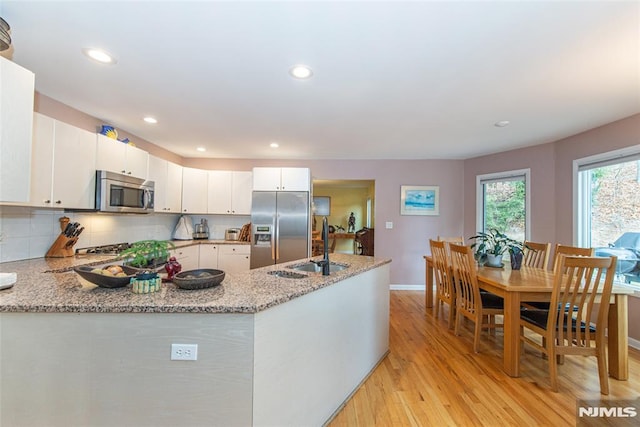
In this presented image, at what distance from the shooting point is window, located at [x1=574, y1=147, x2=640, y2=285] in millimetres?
2932

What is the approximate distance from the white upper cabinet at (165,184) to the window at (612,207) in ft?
18.1

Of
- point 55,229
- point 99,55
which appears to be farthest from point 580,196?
point 55,229

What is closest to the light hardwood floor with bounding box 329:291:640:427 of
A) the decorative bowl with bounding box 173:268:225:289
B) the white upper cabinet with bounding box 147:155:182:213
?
the decorative bowl with bounding box 173:268:225:289

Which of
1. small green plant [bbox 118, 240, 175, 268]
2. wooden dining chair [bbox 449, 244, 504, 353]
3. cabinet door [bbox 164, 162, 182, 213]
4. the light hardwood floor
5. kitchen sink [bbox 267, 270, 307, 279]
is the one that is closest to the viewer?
small green plant [bbox 118, 240, 175, 268]

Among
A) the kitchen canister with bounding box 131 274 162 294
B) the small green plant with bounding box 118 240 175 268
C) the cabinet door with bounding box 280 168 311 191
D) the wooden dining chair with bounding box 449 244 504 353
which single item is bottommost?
the wooden dining chair with bounding box 449 244 504 353

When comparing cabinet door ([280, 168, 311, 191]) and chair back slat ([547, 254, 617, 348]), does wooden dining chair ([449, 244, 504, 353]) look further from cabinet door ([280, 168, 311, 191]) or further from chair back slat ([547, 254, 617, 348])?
cabinet door ([280, 168, 311, 191])

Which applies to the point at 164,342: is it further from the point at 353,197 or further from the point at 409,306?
the point at 353,197

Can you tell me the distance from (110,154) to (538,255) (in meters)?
5.01

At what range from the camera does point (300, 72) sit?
80.0 inches

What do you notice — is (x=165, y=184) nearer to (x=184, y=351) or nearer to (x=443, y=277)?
(x=184, y=351)

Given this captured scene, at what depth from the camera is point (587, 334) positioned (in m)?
2.07

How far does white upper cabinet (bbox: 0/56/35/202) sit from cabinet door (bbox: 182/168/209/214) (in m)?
2.64

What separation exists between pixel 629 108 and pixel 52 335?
4748 mm

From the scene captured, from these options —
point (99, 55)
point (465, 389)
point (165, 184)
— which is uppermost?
point (99, 55)
